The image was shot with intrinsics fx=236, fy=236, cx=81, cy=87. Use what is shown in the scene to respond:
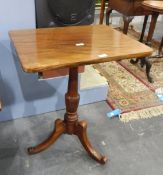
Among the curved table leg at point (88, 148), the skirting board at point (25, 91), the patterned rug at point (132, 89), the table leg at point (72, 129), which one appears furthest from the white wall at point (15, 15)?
the patterned rug at point (132, 89)

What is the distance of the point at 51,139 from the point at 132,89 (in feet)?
3.43

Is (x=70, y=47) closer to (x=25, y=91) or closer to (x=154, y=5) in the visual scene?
(x=25, y=91)

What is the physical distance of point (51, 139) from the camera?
1.44 m

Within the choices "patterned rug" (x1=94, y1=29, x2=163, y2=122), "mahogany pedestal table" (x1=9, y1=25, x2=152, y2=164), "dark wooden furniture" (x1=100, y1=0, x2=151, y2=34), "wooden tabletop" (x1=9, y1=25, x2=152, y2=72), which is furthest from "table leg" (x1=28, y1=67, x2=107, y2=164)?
"dark wooden furniture" (x1=100, y1=0, x2=151, y2=34)

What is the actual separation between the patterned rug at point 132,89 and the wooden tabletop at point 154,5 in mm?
661

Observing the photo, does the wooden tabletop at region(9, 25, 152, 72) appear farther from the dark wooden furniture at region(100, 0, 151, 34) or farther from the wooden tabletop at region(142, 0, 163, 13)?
the dark wooden furniture at region(100, 0, 151, 34)

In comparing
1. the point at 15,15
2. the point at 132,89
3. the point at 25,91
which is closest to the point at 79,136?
the point at 25,91

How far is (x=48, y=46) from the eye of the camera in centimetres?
104

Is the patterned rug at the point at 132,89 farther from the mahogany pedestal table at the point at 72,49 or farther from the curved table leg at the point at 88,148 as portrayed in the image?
the mahogany pedestal table at the point at 72,49

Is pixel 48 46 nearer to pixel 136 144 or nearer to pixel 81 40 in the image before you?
pixel 81 40

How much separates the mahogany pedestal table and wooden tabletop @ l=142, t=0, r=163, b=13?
3.44 feet

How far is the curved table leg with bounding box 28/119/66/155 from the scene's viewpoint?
1406mm

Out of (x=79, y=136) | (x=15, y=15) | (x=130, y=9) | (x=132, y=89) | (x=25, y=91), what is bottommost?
(x=132, y=89)

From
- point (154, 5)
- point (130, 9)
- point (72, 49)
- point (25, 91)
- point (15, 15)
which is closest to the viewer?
point (72, 49)
